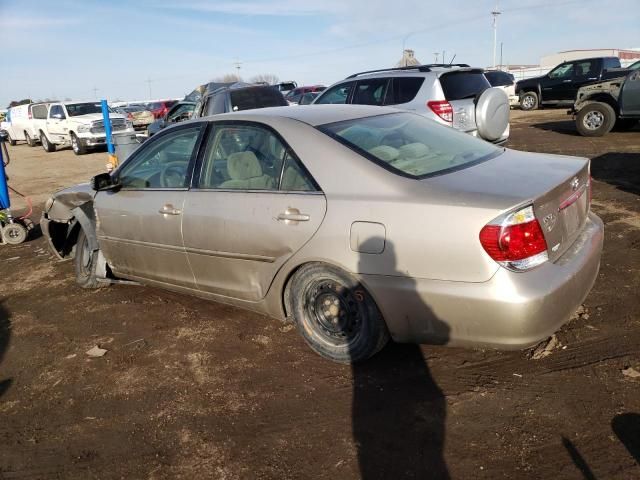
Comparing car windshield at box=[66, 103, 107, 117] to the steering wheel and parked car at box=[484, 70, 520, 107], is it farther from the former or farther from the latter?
the steering wheel

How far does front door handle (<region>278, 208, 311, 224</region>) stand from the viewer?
3176mm

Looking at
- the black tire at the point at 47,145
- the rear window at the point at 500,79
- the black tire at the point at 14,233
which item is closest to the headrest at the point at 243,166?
the black tire at the point at 14,233

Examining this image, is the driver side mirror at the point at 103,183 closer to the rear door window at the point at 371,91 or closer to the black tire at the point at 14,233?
the black tire at the point at 14,233

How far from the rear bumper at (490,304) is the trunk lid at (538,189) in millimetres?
160

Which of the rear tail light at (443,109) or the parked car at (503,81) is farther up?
the parked car at (503,81)

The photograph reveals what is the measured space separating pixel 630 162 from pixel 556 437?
7758 mm

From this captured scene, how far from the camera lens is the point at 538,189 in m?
2.79

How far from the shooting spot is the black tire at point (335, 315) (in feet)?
10.2

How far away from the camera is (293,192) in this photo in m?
3.29

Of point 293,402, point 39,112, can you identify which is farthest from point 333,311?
point 39,112

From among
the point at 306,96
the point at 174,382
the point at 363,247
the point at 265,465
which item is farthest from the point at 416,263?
the point at 306,96

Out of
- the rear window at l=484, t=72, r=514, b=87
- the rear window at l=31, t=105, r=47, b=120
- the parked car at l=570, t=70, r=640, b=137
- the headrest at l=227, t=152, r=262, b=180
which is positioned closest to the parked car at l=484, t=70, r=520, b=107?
the rear window at l=484, t=72, r=514, b=87

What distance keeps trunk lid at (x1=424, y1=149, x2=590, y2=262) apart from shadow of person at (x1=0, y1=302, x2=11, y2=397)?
3039 mm

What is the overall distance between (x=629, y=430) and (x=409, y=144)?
2.02 metres
